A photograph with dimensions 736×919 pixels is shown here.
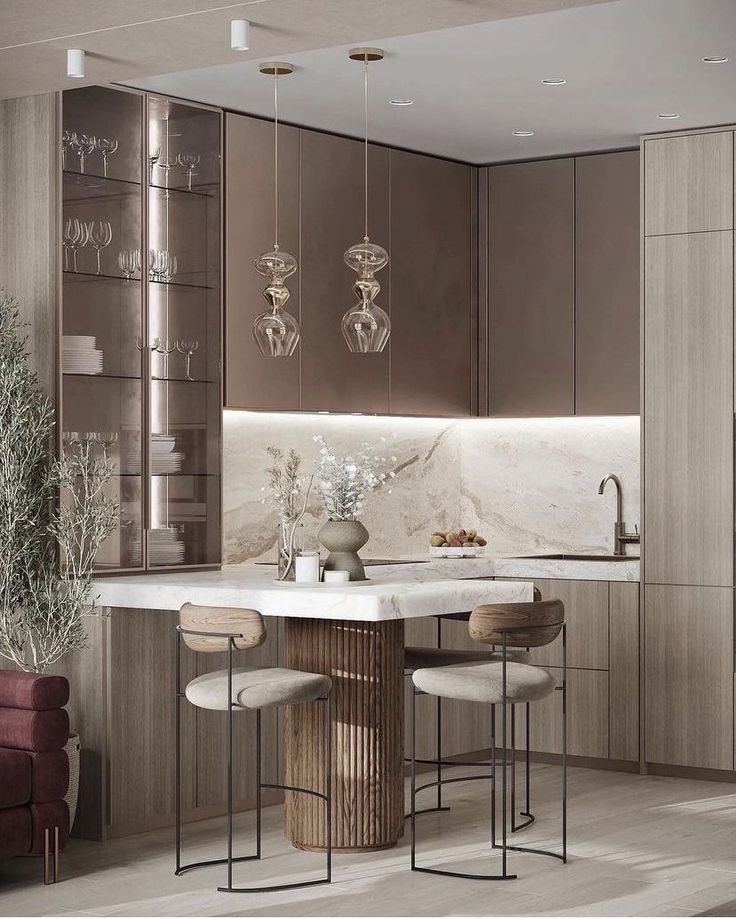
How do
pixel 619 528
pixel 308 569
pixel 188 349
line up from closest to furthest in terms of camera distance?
1. pixel 308 569
2. pixel 188 349
3. pixel 619 528

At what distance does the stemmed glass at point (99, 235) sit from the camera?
5918 millimetres

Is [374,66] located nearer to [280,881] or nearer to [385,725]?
[385,725]

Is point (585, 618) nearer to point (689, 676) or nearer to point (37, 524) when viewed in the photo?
point (689, 676)

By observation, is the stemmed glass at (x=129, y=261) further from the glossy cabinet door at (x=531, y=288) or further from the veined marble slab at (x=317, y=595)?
the glossy cabinet door at (x=531, y=288)

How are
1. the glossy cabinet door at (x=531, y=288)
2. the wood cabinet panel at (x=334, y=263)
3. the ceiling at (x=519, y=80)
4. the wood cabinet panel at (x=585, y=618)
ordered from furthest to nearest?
the glossy cabinet door at (x=531, y=288), the wood cabinet panel at (x=585, y=618), the wood cabinet panel at (x=334, y=263), the ceiling at (x=519, y=80)

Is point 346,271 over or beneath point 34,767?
over

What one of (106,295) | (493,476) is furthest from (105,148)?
(493,476)

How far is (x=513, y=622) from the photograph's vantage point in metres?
4.94

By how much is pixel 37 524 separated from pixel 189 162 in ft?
5.70

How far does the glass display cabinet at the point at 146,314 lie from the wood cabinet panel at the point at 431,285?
49.1 inches

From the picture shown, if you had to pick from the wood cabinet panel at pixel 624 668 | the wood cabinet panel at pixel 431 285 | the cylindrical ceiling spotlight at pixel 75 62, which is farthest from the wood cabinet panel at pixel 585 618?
the cylindrical ceiling spotlight at pixel 75 62

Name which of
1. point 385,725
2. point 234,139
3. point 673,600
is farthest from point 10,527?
point 673,600

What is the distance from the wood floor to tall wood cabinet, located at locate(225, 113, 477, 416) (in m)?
1.97

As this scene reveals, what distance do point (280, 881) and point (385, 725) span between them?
663 mm
